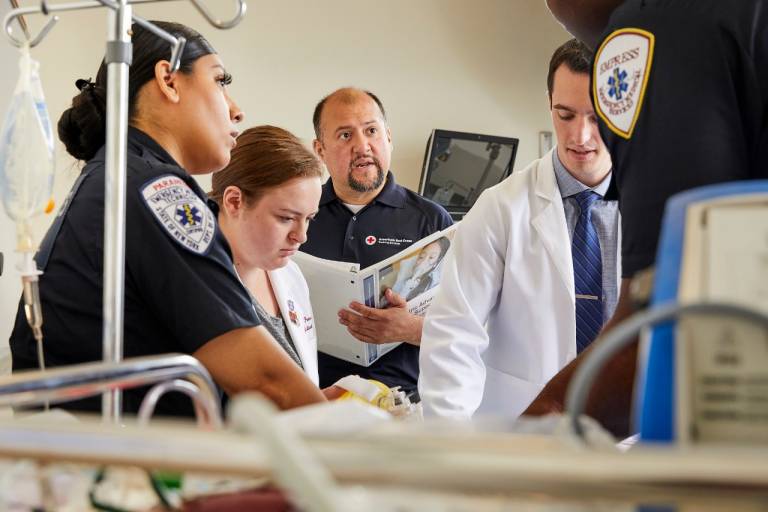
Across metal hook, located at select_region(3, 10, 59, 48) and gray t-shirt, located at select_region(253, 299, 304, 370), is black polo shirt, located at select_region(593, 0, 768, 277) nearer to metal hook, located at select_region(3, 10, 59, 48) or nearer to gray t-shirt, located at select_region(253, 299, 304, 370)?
metal hook, located at select_region(3, 10, 59, 48)

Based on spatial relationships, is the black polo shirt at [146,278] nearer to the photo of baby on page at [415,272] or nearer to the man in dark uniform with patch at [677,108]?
the man in dark uniform with patch at [677,108]

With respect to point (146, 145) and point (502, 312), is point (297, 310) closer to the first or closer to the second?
point (502, 312)

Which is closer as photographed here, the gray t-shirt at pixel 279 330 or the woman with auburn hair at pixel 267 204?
the gray t-shirt at pixel 279 330

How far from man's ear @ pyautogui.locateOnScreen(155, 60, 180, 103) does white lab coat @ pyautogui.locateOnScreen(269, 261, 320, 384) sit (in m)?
0.80

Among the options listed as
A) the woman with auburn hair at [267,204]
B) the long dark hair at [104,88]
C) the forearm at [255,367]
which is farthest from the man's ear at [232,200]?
the forearm at [255,367]

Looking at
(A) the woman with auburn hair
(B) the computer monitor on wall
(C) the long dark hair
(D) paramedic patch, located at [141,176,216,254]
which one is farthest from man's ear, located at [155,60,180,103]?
(B) the computer monitor on wall

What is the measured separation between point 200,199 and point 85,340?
0.94 ft

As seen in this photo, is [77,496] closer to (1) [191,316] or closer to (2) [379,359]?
→ (1) [191,316]

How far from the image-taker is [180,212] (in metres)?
1.35

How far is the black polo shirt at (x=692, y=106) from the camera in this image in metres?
0.85

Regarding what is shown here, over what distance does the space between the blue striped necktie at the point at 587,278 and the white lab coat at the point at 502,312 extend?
28 mm

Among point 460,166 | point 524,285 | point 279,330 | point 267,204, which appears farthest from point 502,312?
point 460,166

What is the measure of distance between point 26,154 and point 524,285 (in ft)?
3.96

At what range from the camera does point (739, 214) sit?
1.45 feet
